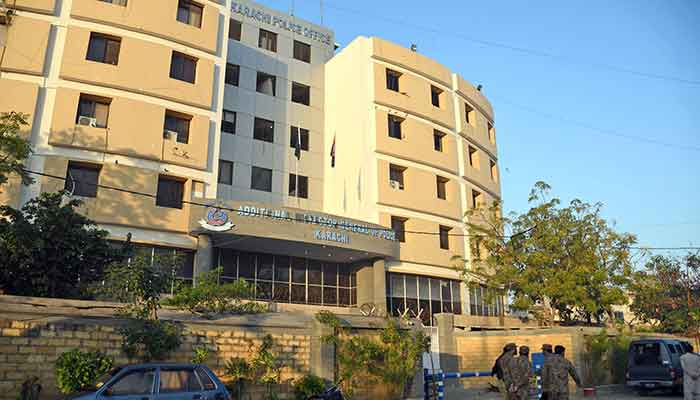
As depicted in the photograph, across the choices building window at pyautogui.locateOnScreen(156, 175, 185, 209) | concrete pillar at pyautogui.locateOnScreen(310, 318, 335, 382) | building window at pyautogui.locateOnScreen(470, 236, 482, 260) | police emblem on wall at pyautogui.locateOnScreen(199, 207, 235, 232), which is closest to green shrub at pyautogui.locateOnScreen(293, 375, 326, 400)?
concrete pillar at pyautogui.locateOnScreen(310, 318, 335, 382)

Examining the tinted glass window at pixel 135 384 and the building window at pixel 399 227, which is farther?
the building window at pixel 399 227

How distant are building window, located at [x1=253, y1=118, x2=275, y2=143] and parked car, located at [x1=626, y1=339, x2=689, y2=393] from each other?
22277 mm

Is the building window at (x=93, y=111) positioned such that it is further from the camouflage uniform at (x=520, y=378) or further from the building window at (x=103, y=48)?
the camouflage uniform at (x=520, y=378)

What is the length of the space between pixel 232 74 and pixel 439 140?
45.6ft

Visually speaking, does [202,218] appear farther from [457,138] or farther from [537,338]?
[457,138]

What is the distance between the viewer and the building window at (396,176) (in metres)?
32.8

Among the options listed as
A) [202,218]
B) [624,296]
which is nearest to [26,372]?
[202,218]

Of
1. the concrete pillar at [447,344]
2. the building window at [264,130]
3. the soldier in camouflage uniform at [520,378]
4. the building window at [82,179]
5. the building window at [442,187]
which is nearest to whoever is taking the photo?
the soldier in camouflage uniform at [520,378]

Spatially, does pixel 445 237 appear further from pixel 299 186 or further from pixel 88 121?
pixel 88 121

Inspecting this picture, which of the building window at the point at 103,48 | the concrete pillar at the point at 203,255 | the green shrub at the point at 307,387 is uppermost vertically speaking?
the building window at the point at 103,48

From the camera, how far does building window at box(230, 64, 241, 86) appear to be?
33162 millimetres

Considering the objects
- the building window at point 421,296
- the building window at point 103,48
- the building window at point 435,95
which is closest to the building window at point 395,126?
the building window at point 435,95

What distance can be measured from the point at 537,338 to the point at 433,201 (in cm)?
1176

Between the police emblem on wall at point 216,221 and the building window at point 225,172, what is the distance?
7036mm
